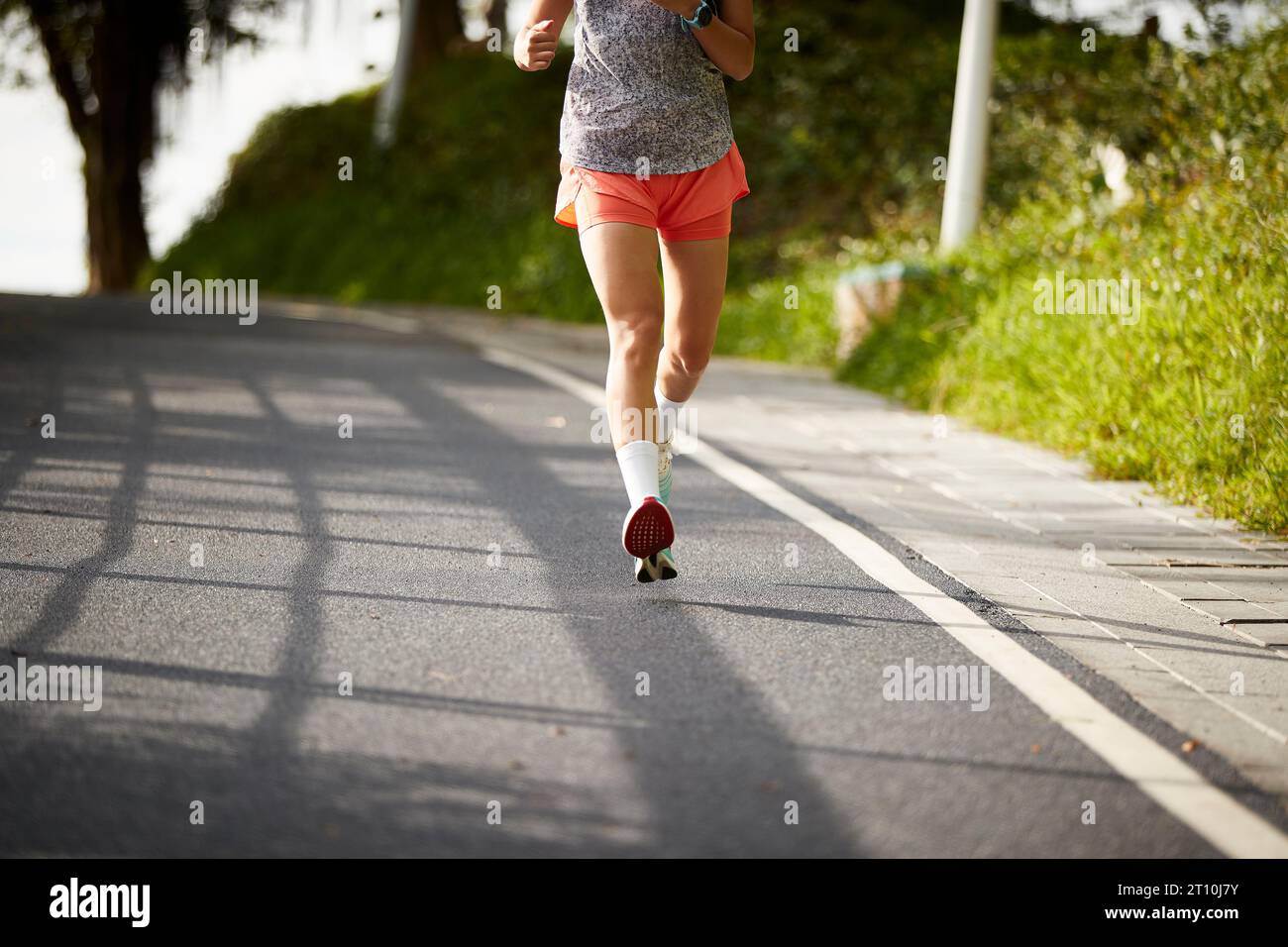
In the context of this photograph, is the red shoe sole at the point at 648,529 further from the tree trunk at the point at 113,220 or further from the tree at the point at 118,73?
the tree trunk at the point at 113,220

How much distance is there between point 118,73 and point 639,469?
24.1m

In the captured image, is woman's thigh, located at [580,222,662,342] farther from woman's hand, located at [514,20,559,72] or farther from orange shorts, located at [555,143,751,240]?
woman's hand, located at [514,20,559,72]

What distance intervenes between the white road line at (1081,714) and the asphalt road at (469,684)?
0.06 metres

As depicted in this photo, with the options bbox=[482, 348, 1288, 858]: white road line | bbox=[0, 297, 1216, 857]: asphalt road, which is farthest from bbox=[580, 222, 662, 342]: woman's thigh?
bbox=[482, 348, 1288, 858]: white road line

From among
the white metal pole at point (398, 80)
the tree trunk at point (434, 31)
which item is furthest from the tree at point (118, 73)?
the white metal pole at point (398, 80)

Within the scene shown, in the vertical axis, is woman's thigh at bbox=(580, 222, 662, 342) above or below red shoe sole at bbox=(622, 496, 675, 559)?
above

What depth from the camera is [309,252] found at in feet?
77.6

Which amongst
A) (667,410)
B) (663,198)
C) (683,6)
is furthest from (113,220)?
(683,6)

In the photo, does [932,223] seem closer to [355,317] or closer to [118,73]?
[355,317]

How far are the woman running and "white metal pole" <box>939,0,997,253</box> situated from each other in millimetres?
6717

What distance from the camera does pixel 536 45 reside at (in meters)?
4.42

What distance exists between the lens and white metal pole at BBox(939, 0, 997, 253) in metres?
10.7
